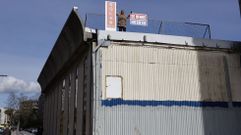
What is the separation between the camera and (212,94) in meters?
17.6

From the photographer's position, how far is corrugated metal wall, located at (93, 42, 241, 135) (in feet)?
52.6

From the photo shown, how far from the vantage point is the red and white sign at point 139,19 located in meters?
17.7

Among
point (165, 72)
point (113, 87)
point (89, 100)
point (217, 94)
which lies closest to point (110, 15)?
point (113, 87)

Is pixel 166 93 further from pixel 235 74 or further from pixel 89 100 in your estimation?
pixel 235 74

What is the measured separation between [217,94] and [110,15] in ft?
22.1

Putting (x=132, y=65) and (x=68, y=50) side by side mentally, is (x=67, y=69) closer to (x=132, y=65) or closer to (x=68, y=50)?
(x=68, y=50)

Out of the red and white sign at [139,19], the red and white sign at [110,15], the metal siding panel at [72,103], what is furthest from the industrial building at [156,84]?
the metal siding panel at [72,103]

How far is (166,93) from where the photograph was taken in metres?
16.9

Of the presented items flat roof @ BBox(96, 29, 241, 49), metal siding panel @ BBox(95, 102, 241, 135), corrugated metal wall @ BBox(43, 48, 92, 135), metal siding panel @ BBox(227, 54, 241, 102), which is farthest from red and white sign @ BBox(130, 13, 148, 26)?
metal siding panel @ BBox(227, 54, 241, 102)

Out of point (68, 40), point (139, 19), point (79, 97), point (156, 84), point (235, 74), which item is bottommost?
point (79, 97)

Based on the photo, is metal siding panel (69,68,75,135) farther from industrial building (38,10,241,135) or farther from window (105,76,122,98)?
window (105,76,122,98)

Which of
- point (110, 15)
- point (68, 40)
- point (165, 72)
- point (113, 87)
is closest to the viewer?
point (113, 87)

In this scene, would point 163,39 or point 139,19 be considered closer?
point 163,39

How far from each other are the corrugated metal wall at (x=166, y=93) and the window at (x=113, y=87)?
170 millimetres
